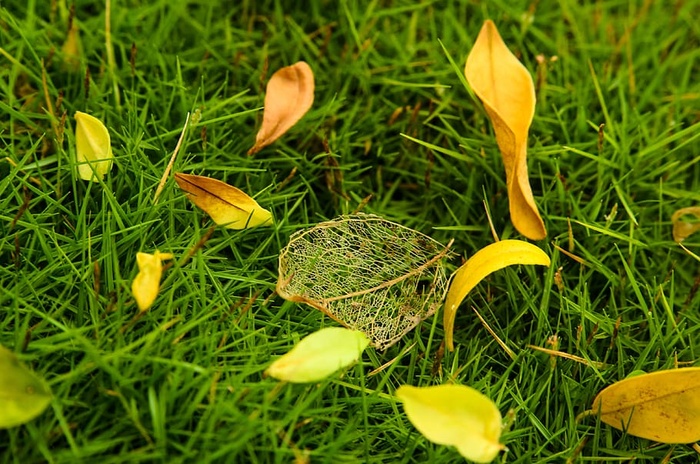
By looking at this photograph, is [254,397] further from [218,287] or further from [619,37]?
[619,37]

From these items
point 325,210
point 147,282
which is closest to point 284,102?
point 325,210

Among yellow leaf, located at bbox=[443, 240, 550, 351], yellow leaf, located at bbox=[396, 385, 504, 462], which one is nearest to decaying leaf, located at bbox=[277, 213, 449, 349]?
yellow leaf, located at bbox=[443, 240, 550, 351]

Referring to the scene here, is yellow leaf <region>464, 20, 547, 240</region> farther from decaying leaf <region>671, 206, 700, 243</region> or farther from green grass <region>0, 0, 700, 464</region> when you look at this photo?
decaying leaf <region>671, 206, 700, 243</region>

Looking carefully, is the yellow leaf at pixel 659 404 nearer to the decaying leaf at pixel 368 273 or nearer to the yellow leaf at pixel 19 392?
the decaying leaf at pixel 368 273

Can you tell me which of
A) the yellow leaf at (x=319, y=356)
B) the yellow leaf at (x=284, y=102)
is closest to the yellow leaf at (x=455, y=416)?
the yellow leaf at (x=319, y=356)

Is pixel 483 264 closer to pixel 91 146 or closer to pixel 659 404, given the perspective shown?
pixel 659 404

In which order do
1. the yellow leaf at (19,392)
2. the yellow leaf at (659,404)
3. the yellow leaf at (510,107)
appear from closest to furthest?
the yellow leaf at (19,392)
the yellow leaf at (659,404)
the yellow leaf at (510,107)

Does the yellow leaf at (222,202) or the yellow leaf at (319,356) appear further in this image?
the yellow leaf at (222,202)

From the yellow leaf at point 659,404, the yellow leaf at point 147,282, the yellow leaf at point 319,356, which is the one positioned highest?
the yellow leaf at point 147,282
